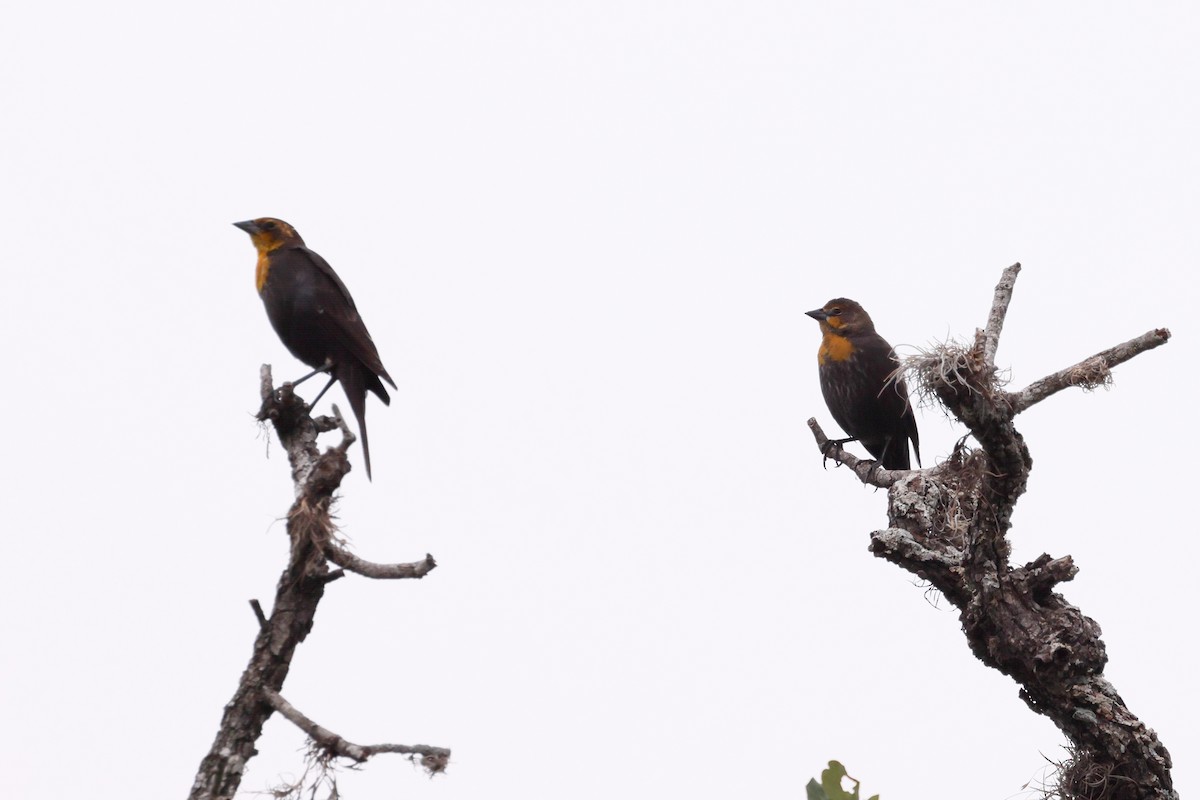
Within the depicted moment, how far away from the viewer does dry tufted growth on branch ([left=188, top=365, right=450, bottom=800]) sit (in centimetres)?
275

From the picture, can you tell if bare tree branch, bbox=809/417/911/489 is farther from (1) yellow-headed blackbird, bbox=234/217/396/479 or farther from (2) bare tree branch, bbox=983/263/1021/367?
(1) yellow-headed blackbird, bbox=234/217/396/479

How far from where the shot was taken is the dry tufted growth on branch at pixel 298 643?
275cm

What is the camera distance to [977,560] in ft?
11.6

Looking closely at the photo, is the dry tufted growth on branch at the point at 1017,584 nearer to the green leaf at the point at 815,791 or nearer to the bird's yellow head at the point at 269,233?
the green leaf at the point at 815,791

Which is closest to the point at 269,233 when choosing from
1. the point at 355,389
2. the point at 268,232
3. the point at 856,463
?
the point at 268,232

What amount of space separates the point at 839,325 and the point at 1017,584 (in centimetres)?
303

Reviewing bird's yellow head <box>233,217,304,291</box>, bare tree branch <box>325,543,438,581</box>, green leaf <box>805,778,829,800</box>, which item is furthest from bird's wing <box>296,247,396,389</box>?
green leaf <box>805,778,829,800</box>

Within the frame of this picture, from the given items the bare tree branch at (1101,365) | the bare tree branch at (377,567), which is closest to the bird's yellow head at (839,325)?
the bare tree branch at (1101,365)

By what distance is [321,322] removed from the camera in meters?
5.02

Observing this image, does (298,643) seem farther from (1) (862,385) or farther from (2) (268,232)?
(1) (862,385)

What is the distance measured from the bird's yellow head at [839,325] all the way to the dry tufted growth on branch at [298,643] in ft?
12.1

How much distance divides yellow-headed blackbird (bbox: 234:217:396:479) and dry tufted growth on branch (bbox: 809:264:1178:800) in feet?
7.34

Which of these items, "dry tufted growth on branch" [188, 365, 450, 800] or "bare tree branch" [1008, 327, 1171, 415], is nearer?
"dry tufted growth on branch" [188, 365, 450, 800]

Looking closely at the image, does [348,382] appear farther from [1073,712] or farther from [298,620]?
[1073,712]
